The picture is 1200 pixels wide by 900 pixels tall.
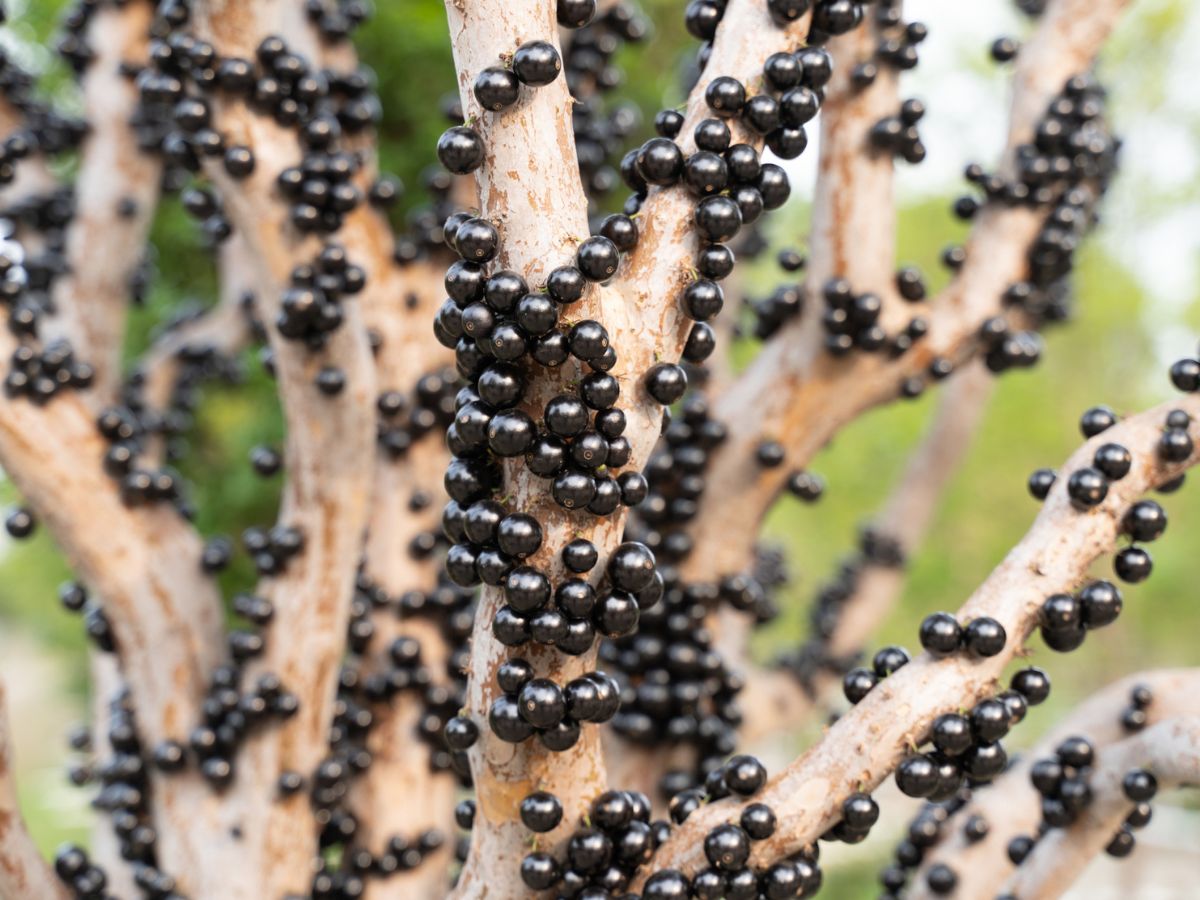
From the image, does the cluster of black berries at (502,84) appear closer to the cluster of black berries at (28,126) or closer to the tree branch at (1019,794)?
the cluster of black berries at (28,126)

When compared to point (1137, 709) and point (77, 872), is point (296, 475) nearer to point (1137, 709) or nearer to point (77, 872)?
point (77, 872)

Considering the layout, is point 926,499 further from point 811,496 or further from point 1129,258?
point 1129,258

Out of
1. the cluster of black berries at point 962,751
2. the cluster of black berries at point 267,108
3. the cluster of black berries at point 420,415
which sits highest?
the cluster of black berries at point 267,108

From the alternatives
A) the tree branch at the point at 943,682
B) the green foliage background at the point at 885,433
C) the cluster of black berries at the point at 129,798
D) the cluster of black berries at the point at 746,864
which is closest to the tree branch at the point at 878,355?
the tree branch at the point at 943,682

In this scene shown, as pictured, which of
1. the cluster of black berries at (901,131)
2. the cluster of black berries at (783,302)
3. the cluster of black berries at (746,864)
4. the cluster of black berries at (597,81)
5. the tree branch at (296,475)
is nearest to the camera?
the cluster of black berries at (746,864)

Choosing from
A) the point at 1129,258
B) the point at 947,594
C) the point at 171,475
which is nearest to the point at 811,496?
the point at 171,475
